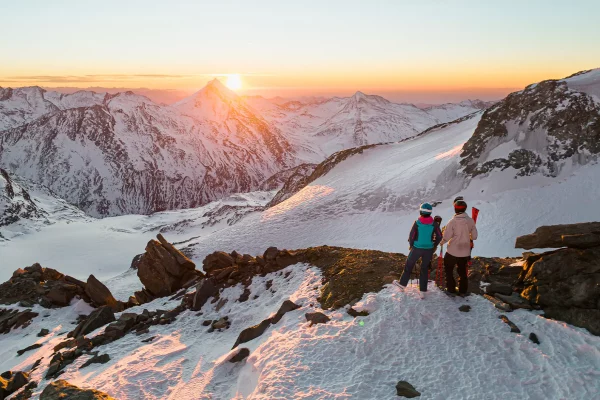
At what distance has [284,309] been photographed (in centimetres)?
1327

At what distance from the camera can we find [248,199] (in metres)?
190

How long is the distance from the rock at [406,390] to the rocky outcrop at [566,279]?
5.25 m

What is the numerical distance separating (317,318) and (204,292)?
27.9 ft

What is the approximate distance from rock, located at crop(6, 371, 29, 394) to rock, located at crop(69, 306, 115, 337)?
142 inches

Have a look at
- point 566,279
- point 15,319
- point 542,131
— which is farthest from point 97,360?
point 542,131

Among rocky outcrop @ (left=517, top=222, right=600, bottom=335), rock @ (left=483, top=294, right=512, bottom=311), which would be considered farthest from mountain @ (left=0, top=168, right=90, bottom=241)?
rocky outcrop @ (left=517, top=222, right=600, bottom=335)

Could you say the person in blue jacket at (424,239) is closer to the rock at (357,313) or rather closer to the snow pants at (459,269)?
the snow pants at (459,269)

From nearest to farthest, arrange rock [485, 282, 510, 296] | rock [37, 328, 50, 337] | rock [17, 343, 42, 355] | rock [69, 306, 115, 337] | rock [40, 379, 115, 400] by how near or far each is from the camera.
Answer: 1. rock [40, 379, 115, 400]
2. rock [485, 282, 510, 296]
3. rock [17, 343, 42, 355]
4. rock [69, 306, 115, 337]
5. rock [37, 328, 50, 337]

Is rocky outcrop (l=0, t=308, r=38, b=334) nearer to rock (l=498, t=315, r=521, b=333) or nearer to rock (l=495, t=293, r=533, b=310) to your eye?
rock (l=498, t=315, r=521, b=333)

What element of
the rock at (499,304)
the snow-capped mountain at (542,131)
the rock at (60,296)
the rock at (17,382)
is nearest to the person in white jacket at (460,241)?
the rock at (499,304)

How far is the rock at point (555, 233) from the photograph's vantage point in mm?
11375

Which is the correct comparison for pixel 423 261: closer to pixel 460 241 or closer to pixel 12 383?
pixel 460 241

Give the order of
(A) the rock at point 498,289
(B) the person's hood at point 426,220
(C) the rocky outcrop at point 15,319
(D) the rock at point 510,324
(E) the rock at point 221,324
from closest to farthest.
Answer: (D) the rock at point 510,324 < (B) the person's hood at point 426,220 < (A) the rock at point 498,289 < (E) the rock at point 221,324 < (C) the rocky outcrop at point 15,319

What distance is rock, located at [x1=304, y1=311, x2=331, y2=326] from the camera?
11430 mm
